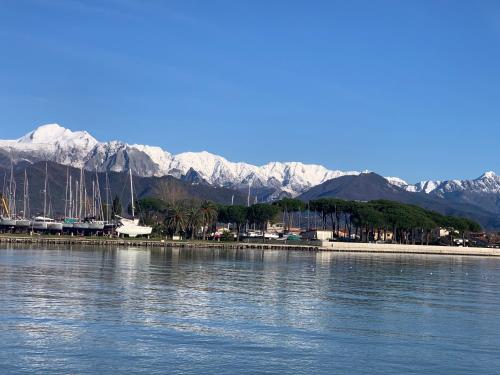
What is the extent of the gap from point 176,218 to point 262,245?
2157 centimetres

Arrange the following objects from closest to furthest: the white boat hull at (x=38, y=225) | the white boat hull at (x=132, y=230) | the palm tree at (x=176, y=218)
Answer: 1. the palm tree at (x=176, y=218)
2. the white boat hull at (x=132, y=230)
3. the white boat hull at (x=38, y=225)

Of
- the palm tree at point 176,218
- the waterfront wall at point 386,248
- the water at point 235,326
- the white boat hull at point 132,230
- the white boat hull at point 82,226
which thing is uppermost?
the palm tree at point 176,218

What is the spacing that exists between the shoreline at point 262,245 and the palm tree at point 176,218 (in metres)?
7.80

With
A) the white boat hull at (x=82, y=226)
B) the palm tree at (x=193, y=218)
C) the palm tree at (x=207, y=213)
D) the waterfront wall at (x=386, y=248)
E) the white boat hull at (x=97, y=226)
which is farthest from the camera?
the waterfront wall at (x=386, y=248)

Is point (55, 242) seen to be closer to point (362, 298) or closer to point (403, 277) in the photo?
point (403, 277)

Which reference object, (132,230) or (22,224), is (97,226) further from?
(22,224)

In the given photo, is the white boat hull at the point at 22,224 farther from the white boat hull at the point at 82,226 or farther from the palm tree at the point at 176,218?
the palm tree at the point at 176,218

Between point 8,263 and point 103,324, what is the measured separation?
42847mm

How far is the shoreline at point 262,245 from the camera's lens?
140 metres

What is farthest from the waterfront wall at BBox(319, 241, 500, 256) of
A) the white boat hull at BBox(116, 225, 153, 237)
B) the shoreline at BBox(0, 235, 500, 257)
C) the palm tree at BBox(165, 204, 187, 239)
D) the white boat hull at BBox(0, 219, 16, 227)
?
the white boat hull at BBox(0, 219, 16, 227)

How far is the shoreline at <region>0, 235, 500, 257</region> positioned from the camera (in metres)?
140

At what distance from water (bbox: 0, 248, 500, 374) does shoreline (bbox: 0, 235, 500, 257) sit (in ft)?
254

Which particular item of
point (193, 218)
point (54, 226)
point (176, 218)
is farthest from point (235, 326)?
point (54, 226)

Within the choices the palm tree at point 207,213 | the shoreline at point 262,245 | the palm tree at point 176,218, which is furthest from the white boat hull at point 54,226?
the palm tree at point 207,213
